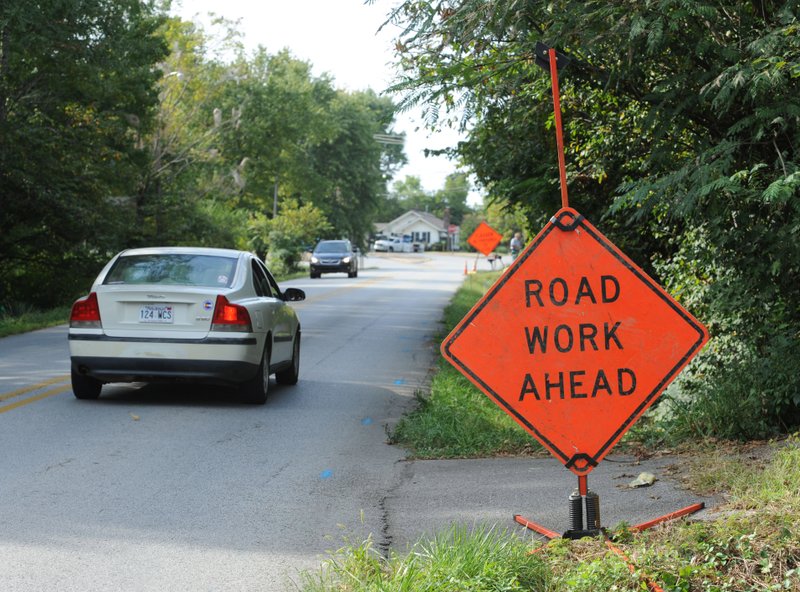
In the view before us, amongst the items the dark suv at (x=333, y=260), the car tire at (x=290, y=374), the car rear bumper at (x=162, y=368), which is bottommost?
the dark suv at (x=333, y=260)

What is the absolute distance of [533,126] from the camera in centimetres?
1305

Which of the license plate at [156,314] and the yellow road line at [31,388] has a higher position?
the license plate at [156,314]

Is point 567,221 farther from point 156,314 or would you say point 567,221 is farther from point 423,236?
point 423,236

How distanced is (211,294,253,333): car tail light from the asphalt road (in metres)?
0.81

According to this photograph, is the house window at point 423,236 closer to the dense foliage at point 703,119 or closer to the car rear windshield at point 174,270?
the car rear windshield at point 174,270

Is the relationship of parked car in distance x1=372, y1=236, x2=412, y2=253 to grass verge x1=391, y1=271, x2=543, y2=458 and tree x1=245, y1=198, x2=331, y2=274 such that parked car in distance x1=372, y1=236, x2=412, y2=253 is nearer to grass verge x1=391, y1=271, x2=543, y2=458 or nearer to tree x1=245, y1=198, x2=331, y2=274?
tree x1=245, y1=198, x2=331, y2=274

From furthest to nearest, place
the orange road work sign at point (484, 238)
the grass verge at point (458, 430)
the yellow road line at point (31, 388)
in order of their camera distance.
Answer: the orange road work sign at point (484, 238) < the yellow road line at point (31, 388) < the grass verge at point (458, 430)

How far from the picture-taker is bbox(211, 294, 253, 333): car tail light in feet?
35.3

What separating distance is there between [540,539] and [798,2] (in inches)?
170

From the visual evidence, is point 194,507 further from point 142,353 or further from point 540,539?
point 142,353

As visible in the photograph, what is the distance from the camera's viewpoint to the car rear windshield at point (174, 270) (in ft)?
36.7

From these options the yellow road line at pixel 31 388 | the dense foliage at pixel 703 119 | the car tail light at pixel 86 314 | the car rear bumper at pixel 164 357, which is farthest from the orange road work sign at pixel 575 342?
the yellow road line at pixel 31 388

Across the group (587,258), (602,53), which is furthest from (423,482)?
(602,53)

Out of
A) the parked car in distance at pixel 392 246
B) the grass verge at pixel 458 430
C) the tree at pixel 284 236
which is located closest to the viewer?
the grass verge at pixel 458 430
